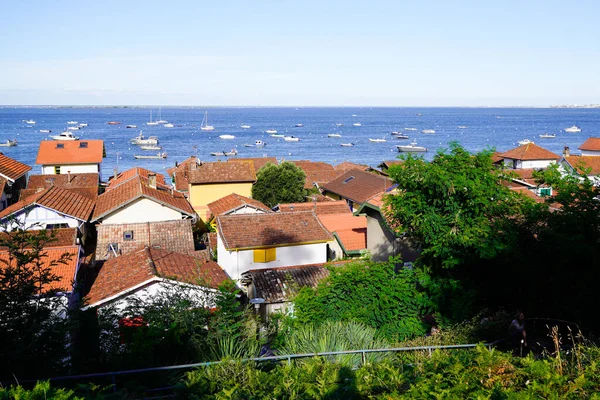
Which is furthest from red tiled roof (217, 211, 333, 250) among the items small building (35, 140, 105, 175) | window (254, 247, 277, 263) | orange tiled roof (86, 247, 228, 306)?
small building (35, 140, 105, 175)

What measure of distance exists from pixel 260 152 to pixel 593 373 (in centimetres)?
10856

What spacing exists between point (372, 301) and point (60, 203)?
62.0 ft

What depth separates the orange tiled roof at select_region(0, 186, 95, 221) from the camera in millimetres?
24859

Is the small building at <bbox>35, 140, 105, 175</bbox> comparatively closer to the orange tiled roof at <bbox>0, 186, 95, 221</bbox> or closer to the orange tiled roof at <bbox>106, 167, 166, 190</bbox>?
the orange tiled roof at <bbox>106, 167, 166, 190</bbox>

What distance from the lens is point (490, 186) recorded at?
13852 millimetres

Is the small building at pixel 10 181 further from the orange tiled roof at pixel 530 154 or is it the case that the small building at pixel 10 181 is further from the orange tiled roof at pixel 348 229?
the orange tiled roof at pixel 530 154

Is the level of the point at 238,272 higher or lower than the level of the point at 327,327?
lower

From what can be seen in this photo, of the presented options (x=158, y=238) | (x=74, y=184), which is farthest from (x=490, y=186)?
(x=74, y=184)

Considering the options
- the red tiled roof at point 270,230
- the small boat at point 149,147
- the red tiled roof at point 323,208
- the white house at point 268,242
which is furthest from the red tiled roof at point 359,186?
the small boat at point 149,147

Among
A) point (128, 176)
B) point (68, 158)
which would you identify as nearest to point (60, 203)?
point (128, 176)

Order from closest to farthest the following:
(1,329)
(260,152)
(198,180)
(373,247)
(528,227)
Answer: (1,329)
(528,227)
(373,247)
(198,180)
(260,152)

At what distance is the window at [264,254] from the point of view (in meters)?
21.9

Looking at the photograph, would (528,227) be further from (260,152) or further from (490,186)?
(260,152)

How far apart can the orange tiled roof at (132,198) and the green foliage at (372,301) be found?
16.3 m
